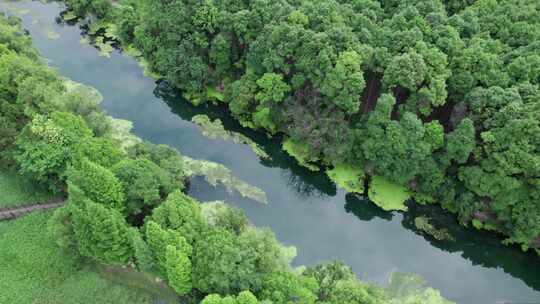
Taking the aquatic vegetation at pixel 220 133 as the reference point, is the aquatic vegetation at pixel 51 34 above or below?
above

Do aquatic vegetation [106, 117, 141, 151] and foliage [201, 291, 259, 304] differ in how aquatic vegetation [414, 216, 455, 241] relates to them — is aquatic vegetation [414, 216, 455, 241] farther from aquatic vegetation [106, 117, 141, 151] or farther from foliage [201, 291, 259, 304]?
aquatic vegetation [106, 117, 141, 151]

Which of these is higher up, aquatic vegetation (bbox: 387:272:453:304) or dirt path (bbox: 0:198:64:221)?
aquatic vegetation (bbox: 387:272:453:304)

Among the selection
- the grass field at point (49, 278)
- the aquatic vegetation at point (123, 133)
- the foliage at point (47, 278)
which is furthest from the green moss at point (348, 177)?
the foliage at point (47, 278)

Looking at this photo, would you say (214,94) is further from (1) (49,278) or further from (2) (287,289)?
(2) (287,289)

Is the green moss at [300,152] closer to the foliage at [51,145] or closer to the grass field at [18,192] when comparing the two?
the foliage at [51,145]

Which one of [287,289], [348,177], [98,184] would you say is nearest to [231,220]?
[287,289]

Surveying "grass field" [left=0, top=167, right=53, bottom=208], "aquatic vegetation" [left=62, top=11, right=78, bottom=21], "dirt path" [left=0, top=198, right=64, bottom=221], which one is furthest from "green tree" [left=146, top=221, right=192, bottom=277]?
"aquatic vegetation" [left=62, top=11, right=78, bottom=21]

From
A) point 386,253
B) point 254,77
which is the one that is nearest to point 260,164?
point 254,77
